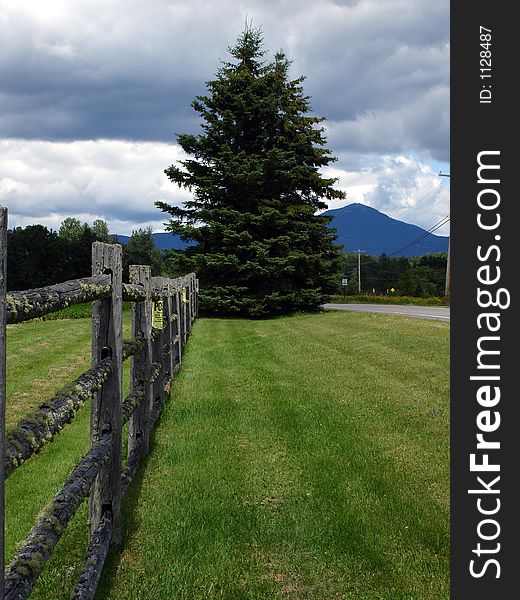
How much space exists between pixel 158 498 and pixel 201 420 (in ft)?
8.81

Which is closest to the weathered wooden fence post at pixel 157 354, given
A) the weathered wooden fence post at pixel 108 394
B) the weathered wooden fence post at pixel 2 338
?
the weathered wooden fence post at pixel 108 394

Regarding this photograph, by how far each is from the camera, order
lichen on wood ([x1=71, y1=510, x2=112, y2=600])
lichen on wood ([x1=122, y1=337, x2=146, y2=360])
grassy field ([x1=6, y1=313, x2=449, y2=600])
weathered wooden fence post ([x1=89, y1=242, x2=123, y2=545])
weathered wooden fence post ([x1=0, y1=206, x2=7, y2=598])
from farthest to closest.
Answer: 1. lichen on wood ([x1=122, y1=337, x2=146, y2=360])
2. weathered wooden fence post ([x1=89, y1=242, x2=123, y2=545])
3. grassy field ([x1=6, y1=313, x2=449, y2=600])
4. lichen on wood ([x1=71, y1=510, x2=112, y2=600])
5. weathered wooden fence post ([x1=0, y1=206, x2=7, y2=598])

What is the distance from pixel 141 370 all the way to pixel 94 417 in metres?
2.18

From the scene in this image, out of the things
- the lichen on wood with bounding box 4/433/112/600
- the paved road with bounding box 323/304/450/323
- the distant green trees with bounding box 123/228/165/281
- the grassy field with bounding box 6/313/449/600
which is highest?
the distant green trees with bounding box 123/228/165/281

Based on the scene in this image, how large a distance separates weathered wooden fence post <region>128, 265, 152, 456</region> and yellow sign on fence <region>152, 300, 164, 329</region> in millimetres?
883

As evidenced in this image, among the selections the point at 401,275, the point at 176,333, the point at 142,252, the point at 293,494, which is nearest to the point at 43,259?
the point at 142,252

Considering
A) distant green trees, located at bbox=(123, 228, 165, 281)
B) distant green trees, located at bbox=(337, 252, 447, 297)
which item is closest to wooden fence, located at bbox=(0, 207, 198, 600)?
distant green trees, located at bbox=(123, 228, 165, 281)

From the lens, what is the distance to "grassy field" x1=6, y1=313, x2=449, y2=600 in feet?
12.7

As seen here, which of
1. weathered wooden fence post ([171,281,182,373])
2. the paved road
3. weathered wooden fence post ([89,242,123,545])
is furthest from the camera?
the paved road

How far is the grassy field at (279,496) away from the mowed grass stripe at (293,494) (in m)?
0.01

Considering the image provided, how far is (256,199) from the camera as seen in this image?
29.8m

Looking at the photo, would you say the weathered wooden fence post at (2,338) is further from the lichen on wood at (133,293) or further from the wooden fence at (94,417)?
the lichen on wood at (133,293)

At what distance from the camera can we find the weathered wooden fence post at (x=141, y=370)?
6031 mm

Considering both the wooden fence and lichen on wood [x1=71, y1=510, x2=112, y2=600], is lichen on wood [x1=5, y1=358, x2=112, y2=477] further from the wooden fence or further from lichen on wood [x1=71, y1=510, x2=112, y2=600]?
lichen on wood [x1=71, y1=510, x2=112, y2=600]
